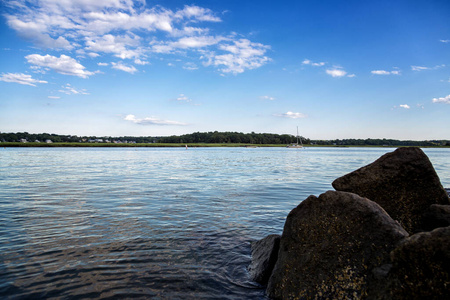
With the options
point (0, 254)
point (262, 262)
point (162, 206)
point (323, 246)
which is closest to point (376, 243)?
point (323, 246)

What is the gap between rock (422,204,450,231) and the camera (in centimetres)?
595

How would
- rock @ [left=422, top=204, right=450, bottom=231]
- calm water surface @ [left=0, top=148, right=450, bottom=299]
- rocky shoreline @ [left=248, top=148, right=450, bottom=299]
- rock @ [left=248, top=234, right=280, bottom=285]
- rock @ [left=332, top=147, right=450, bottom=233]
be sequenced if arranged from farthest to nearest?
rock @ [left=332, top=147, right=450, bottom=233] → rock @ [left=248, top=234, right=280, bottom=285] → calm water surface @ [left=0, top=148, right=450, bottom=299] → rock @ [left=422, top=204, right=450, bottom=231] → rocky shoreline @ [left=248, top=148, right=450, bottom=299]

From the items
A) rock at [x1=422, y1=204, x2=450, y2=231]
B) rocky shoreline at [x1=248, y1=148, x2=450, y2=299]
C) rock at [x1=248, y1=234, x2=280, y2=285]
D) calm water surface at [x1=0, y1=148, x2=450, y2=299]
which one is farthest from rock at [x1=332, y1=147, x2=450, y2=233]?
calm water surface at [x1=0, y1=148, x2=450, y2=299]

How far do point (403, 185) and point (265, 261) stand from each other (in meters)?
3.73

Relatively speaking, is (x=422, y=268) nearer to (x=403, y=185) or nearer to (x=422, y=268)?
(x=422, y=268)

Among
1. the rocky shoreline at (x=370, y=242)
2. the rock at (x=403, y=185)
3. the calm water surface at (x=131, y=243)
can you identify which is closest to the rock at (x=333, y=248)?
the rocky shoreline at (x=370, y=242)

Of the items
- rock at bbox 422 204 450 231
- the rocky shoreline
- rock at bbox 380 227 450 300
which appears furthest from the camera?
rock at bbox 422 204 450 231

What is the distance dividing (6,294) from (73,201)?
9.86 m

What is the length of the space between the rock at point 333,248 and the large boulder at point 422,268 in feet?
1.40

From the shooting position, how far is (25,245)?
850 centimetres

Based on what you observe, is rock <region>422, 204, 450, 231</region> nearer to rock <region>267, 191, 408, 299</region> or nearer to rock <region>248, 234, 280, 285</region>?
rock <region>267, 191, 408, 299</region>

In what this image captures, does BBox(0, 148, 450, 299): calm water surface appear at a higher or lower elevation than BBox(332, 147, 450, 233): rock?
lower

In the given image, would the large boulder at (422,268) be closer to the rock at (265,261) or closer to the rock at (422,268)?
the rock at (422,268)

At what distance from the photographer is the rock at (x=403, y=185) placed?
271 inches
